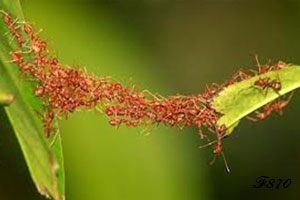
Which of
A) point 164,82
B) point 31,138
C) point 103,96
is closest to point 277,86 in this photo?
point 103,96

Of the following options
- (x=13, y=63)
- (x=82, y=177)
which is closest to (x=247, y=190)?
(x=82, y=177)

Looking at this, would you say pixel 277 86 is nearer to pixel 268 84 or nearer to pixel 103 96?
pixel 268 84

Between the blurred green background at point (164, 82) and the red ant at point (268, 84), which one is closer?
the red ant at point (268, 84)

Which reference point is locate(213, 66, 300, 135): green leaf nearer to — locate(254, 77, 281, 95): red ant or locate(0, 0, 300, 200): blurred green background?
locate(254, 77, 281, 95): red ant

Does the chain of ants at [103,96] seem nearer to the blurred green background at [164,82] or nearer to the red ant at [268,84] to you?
the red ant at [268,84]

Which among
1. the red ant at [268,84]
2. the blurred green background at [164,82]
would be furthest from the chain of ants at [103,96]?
the blurred green background at [164,82]

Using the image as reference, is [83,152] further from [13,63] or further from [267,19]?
[267,19]
